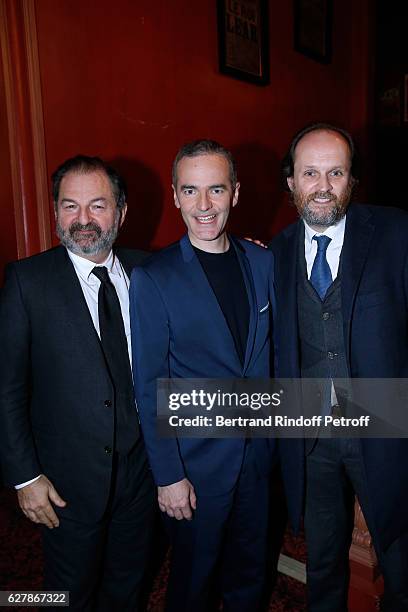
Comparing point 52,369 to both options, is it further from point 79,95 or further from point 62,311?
point 79,95

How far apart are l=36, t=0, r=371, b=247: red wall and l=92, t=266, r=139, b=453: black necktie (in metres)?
0.97

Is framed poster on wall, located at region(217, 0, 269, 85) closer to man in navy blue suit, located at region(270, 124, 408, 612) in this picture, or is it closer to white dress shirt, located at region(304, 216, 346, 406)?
man in navy blue suit, located at region(270, 124, 408, 612)

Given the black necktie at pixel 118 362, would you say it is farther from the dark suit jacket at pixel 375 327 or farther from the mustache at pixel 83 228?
the dark suit jacket at pixel 375 327

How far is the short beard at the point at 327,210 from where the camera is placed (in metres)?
1.63

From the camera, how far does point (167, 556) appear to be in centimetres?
226

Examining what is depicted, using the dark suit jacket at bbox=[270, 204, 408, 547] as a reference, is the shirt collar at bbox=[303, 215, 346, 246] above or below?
above

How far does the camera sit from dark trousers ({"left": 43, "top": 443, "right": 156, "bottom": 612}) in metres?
1.53

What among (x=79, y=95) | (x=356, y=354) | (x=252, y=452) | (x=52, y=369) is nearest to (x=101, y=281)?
→ (x=52, y=369)

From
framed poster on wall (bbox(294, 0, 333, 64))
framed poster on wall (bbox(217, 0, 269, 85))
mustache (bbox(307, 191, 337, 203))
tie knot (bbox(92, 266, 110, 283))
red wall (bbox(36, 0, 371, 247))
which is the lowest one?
tie knot (bbox(92, 266, 110, 283))

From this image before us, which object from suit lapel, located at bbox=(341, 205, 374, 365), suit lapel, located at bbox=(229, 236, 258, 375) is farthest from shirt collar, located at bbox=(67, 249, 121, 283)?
suit lapel, located at bbox=(341, 205, 374, 365)

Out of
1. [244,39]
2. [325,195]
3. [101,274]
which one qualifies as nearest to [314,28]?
[244,39]

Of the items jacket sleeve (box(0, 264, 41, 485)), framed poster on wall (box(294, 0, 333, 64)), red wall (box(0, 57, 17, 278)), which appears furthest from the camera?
framed poster on wall (box(294, 0, 333, 64))

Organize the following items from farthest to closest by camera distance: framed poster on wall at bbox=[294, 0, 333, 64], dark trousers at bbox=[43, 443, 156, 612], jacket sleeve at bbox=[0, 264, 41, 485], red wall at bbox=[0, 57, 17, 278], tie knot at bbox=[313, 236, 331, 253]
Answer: framed poster on wall at bbox=[294, 0, 333, 64] → red wall at bbox=[0, 57, 17, 278] → tie knot at bbox=[313, 236, 331, 253] → dark trousers at bbox=[43, 443, 156, 612] → jacket sleeve at bbox=[0, 264, 41, 485]

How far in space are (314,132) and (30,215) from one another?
4.20 ft
